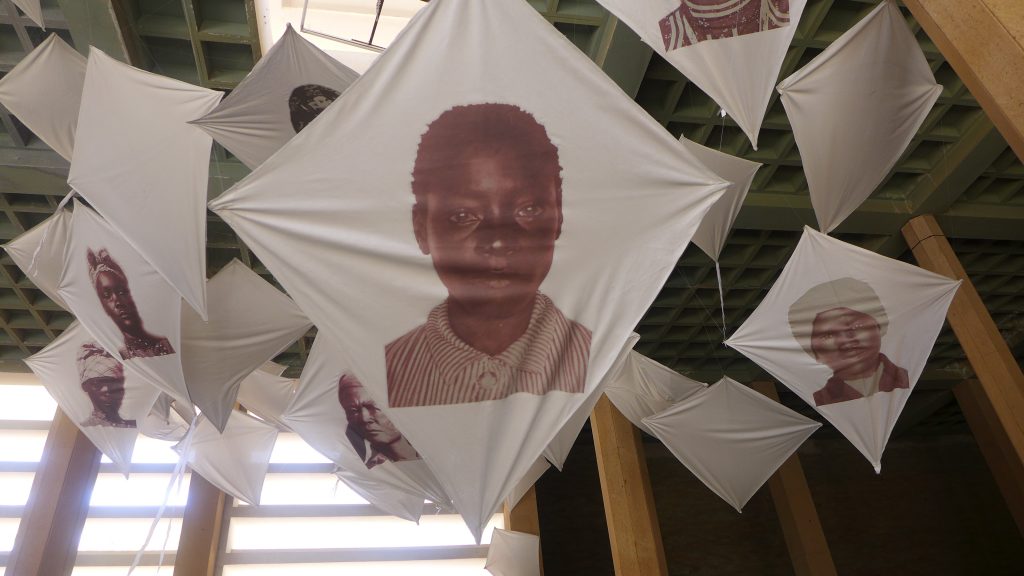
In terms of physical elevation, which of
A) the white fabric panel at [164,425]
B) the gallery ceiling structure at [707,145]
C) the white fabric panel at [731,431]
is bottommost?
the white fabric panel at [731,431]

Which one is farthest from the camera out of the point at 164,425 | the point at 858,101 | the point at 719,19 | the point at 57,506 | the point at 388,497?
the point at 57,506

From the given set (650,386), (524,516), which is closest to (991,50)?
(650,386)

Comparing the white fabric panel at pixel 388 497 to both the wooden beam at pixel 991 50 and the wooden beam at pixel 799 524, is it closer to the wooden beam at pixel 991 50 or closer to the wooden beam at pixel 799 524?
the wooden beam at pixel 991 50

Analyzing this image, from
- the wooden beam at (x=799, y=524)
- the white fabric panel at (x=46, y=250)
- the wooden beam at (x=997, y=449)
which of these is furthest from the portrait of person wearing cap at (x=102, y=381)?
the wooden beam at (x=997, y=449)

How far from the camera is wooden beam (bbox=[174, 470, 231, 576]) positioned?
33.3ft

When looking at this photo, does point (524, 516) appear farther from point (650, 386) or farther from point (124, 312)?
point (124, 312)

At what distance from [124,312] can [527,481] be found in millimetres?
6964

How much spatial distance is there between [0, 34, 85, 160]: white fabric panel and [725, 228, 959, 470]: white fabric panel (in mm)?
4966

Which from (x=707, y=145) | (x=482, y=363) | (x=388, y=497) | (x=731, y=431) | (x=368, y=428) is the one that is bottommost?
(x=482, y=363)

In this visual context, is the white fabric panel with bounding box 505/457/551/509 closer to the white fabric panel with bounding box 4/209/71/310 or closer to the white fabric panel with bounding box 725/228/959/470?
the white fabric panel with bounding box 725/228/959/470

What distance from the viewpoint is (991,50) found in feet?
9.98

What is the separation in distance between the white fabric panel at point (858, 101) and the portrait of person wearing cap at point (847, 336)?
2.12 feet

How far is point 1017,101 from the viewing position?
296cm

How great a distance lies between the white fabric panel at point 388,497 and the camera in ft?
23.0
